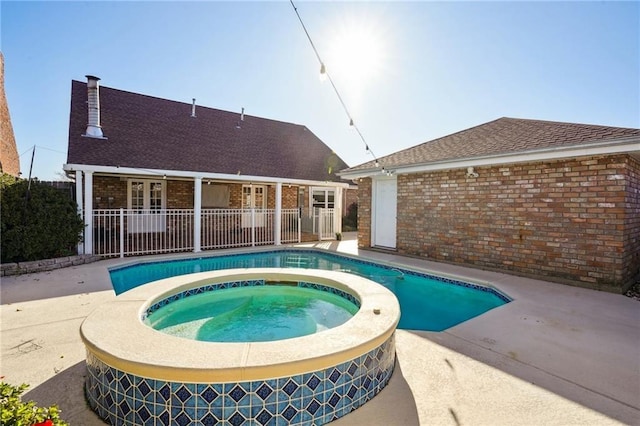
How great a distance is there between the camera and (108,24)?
8.44m

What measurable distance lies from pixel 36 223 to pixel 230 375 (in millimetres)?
9299

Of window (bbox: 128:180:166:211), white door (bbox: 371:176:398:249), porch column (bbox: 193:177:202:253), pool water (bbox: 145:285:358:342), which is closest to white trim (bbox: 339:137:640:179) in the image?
white door (bbox: 371:176:398:249)

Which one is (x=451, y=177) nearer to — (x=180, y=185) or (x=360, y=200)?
(x=360, y=200)

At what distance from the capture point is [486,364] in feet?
11.4

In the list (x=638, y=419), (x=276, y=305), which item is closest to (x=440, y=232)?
(x=276, y=305)

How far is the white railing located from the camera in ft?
36.3

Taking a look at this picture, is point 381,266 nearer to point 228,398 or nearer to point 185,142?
point 228,398

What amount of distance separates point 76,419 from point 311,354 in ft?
6.63

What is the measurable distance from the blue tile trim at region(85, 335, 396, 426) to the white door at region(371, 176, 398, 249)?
30.1 ft

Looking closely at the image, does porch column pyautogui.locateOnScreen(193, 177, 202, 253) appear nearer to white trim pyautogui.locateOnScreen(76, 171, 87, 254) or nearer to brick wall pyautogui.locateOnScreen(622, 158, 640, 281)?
white trim pyautogui.locateOnScreen(76, 171, 87, 254)

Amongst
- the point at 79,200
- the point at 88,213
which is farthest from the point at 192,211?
the point at 79,200

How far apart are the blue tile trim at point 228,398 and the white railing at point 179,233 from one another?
8.79 metres

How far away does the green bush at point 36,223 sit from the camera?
8070mm

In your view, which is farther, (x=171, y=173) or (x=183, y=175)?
(x=183, y=175)
